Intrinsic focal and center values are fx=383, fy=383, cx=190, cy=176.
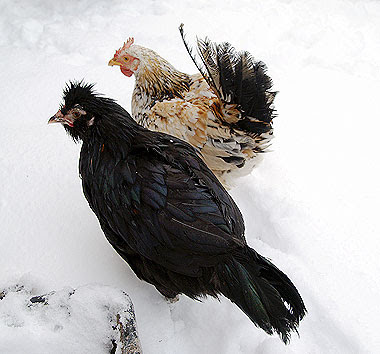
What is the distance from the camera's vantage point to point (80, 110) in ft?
5.09

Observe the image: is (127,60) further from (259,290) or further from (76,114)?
(259,290)

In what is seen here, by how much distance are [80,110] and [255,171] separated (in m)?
1.19

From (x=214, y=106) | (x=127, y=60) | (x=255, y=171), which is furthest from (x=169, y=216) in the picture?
(x=127, y=60)

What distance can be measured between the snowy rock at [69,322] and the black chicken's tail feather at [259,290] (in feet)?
1.27

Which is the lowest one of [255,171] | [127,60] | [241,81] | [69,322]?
[69,322]

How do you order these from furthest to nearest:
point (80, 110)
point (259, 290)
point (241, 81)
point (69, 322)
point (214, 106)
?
point (214, 106) → point (241, 81) → point (80, 110) → point (69, 322) → point (259, 290)

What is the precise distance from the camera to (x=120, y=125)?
1537 millimetres

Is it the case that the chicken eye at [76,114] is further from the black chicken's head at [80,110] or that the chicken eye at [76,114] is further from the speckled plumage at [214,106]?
the speckled plumage at [214,106]

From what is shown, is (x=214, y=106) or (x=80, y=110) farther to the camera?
(x=214, y=106)

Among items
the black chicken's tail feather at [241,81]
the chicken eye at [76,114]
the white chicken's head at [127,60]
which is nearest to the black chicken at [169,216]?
the chicken eye at [76,114]

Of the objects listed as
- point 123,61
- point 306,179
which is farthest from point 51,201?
point 306,179

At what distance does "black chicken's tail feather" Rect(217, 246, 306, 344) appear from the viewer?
1288 millimetres

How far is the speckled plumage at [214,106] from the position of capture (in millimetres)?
1712

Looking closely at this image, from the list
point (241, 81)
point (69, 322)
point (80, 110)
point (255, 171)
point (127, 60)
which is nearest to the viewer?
point (69, 322)
